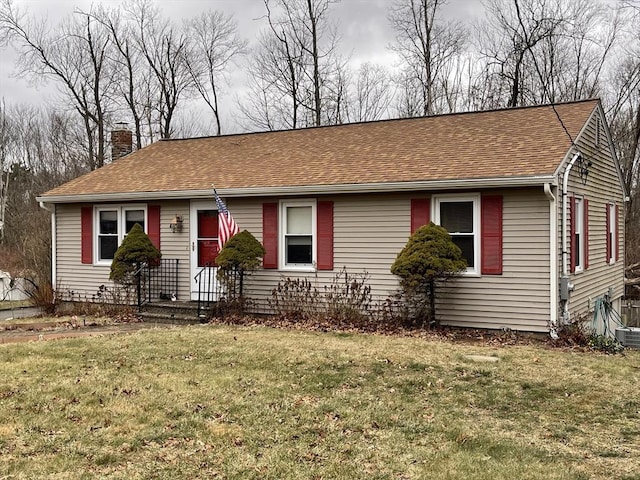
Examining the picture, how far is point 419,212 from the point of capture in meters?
10.8

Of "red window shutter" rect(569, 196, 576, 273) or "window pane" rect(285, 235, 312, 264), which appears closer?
"red window shutter" rect(569, 196, 576, 273)

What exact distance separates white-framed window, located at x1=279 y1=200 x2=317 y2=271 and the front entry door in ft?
5.46

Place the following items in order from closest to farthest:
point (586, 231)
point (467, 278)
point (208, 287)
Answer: point (467, 278), point (586, 231), point (208, 287)

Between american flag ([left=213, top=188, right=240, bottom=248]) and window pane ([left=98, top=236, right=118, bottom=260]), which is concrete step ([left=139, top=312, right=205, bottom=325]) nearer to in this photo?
american flag ([left=213, top=188, right=240, bottom=248])

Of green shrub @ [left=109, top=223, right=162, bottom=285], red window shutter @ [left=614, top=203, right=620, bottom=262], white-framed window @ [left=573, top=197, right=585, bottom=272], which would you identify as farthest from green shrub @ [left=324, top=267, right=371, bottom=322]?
red window shutter @ [left=614, top=203, right=620, bottom=262]

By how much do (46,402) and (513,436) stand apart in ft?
14.6

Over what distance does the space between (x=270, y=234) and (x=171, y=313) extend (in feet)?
8.48

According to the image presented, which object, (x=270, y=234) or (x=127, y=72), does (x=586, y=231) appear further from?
(x=127, y=72)

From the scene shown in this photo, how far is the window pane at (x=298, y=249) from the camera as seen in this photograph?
39.3 feet

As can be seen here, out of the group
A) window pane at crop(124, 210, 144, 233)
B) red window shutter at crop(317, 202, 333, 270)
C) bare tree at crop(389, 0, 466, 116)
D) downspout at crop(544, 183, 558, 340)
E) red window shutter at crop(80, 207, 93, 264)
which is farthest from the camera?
bare tree at crop(389, 0, 466, 116)

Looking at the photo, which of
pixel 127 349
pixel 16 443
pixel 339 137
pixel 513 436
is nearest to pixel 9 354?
pixel 127 349

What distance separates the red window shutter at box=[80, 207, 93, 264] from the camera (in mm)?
14102

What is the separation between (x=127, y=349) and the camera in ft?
28.3

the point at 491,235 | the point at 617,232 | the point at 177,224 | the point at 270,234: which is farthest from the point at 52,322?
the point at 617,232
